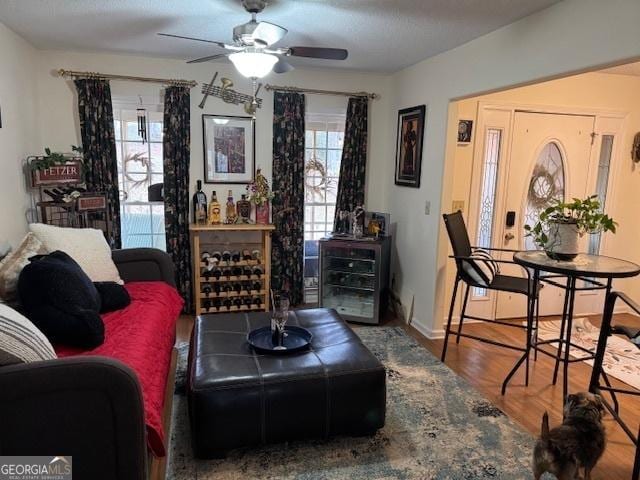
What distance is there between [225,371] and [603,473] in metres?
1.90

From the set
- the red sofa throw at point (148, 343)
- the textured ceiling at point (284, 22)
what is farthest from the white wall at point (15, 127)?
the red sofa throw at point (148, 343)

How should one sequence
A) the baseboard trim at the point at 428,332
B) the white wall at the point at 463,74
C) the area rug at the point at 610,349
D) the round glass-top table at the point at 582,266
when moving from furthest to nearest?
the baseboard trim at the point at 428,332 → the area rug at the point at 610,349 → the round glass-top table at the point at 582,266 → the white wall at the point at 463,74

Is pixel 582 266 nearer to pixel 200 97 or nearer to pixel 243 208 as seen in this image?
pixel 243 208

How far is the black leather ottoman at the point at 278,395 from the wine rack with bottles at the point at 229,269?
1.70 meters

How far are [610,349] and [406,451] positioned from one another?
7.86 feet

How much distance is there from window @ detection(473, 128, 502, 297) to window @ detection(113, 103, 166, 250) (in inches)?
115

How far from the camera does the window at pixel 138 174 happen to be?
4.03 m

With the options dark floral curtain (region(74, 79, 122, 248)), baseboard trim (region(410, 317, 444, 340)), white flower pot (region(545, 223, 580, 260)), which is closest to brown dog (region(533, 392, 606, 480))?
white flower pot (region(545, 223, 580, 260))

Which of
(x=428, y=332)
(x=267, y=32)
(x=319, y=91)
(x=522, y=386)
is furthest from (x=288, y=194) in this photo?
(x=522, y=386)

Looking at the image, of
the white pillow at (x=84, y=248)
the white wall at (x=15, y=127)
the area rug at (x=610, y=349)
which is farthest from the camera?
the area rug at (x=610, y=349)

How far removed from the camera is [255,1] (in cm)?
242

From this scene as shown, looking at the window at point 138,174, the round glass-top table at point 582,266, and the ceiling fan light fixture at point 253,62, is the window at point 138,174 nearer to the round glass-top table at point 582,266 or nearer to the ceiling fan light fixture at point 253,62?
the ceiling fan light fixture at point 253,62

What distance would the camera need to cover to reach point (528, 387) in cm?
300

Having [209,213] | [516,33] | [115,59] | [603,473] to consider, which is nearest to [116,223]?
[209,213]
